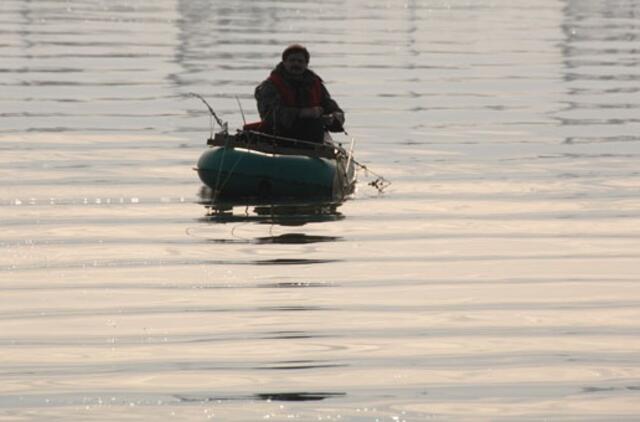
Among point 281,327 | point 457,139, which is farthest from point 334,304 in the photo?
point 457,139

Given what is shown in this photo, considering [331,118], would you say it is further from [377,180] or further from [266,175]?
[377,180]

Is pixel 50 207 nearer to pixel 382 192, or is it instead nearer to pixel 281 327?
pixel 382 192

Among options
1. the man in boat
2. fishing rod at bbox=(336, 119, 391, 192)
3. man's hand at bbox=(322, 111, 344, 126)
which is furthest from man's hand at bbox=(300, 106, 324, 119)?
fishing rod at bbox=(336, 119, 391, 192)

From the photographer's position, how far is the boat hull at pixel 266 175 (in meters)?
21.0

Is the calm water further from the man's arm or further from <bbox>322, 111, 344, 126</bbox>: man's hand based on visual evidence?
the man's arm

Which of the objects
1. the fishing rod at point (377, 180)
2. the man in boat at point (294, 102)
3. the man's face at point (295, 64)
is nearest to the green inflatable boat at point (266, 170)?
the man in boat at point (294, 102)

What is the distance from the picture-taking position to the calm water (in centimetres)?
1176

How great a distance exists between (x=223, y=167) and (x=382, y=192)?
1.96m

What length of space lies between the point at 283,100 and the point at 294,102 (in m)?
0.12

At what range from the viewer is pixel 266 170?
21.0m

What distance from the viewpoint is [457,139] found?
27891mm

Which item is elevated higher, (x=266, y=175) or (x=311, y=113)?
(x=311, y=113)

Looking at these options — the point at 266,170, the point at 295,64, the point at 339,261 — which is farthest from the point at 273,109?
the point at 339,261

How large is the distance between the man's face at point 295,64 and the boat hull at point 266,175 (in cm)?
91
